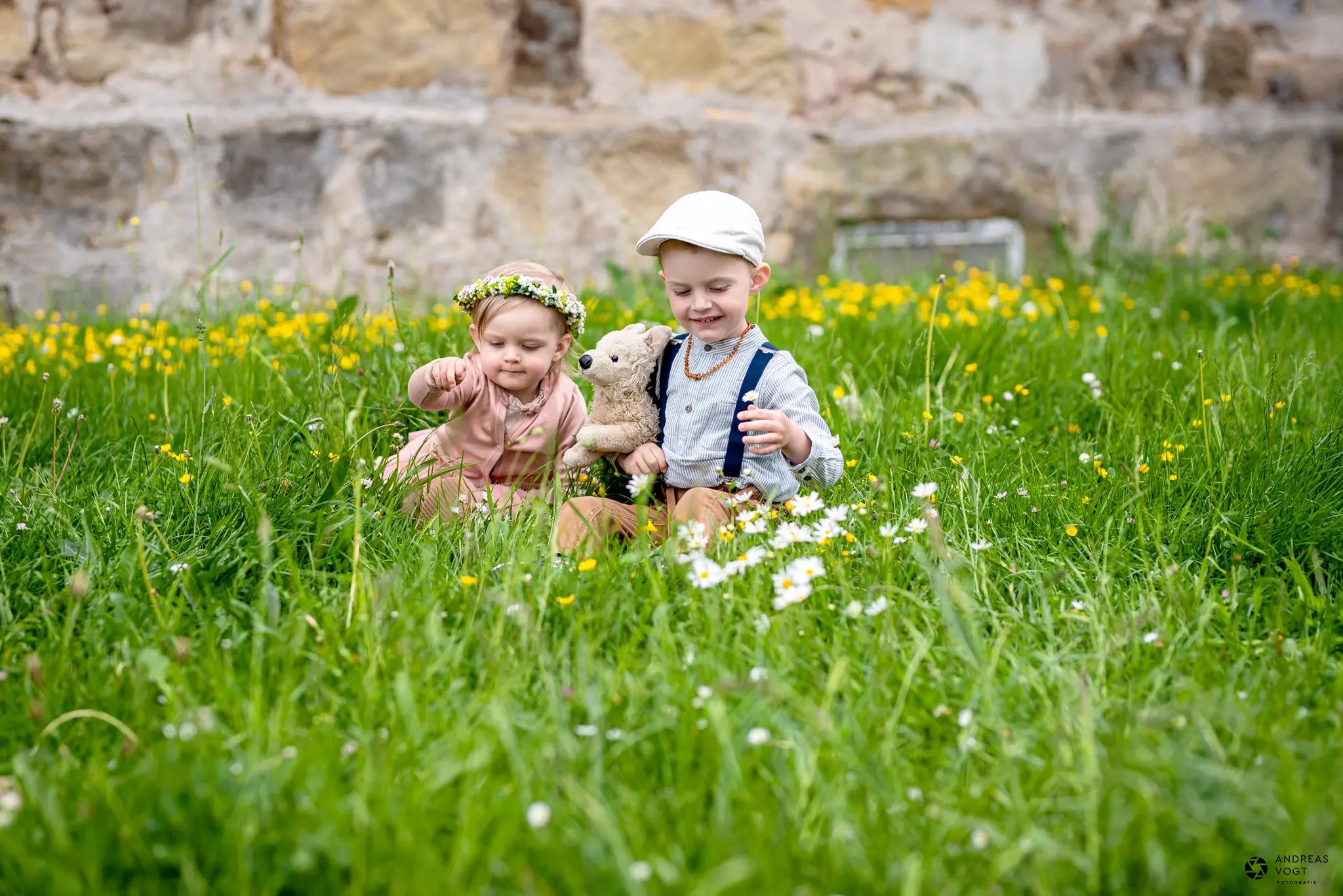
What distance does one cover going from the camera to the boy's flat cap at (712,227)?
2570 millimetres

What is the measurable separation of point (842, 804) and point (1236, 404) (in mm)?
2034

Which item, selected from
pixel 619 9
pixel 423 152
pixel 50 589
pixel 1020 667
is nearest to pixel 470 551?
pixel 50 589

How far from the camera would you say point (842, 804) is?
63.5 inches

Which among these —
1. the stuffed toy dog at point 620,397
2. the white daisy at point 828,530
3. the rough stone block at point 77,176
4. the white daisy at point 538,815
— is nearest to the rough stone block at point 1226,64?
the stuffed toy dog at point 620,397

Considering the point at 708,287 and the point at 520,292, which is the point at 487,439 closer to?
the point at 520,292

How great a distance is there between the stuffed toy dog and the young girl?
0.44ft

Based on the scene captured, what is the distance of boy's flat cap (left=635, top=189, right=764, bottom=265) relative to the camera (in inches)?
101

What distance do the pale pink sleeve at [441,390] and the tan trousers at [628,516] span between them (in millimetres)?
404

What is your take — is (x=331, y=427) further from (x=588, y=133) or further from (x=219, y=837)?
(x=588, y=133)

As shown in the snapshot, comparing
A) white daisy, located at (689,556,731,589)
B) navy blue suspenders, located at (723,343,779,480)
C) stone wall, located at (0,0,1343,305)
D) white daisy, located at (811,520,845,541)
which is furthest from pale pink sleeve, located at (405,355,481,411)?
stone wall, located at (0,0,1343,305)

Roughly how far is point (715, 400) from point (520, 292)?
0.60 m

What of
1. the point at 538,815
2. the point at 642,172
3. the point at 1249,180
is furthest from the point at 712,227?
the point at 1249,180

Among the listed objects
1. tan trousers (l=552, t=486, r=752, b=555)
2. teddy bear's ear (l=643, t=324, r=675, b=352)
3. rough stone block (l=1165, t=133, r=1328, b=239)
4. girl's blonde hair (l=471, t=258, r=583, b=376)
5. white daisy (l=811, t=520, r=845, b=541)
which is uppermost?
rough stone block (l=1165, t=133, r=1328, b=239)

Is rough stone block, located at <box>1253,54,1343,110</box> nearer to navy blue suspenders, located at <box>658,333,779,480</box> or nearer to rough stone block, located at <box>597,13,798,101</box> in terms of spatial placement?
rough stone block, located at <box>597,13,798,101</box>
